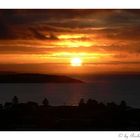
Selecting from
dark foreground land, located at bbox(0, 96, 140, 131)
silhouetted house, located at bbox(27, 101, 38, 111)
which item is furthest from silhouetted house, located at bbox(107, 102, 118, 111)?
silhouetted house, located at bbox(27, 101, 38, 111)

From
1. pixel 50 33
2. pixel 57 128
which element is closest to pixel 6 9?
pixel 50 33

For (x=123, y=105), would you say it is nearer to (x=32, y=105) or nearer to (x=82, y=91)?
(x=82, y=91)

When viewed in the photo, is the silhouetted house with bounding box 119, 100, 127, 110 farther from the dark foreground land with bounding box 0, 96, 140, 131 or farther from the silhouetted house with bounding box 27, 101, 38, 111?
the silhouetted house with bounding box 27, 101, 38, 111

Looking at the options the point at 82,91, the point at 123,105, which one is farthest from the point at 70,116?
the point at 123,105

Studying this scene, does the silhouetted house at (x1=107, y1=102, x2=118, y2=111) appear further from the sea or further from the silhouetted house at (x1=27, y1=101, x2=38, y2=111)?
the silhouetted house at (x1=27, y1=101, x2=38, y2=111)

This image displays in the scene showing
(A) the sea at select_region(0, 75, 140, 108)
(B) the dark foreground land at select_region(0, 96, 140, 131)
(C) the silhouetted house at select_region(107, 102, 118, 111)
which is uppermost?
(A) the sea at select_region(0, 75, 140, 108)

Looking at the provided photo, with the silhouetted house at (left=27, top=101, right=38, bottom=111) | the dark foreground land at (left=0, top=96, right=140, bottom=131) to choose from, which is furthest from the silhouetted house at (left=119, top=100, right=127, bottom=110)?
the silhouetted house at (left=27, top=101, right=38, bottom=111)

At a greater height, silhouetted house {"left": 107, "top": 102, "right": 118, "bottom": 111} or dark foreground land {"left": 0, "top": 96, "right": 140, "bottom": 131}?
silhouetted house {"left": 107, "top": 102, "right": 118, "bottom": 111}

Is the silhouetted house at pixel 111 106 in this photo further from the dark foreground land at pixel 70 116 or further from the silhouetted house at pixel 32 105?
the silhouetted house at pixel 32 105

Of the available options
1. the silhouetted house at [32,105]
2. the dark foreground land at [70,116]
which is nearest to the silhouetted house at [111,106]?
the dark foreground land at [70,116]

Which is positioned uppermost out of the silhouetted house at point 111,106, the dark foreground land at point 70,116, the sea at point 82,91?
the sea at point 82,91
